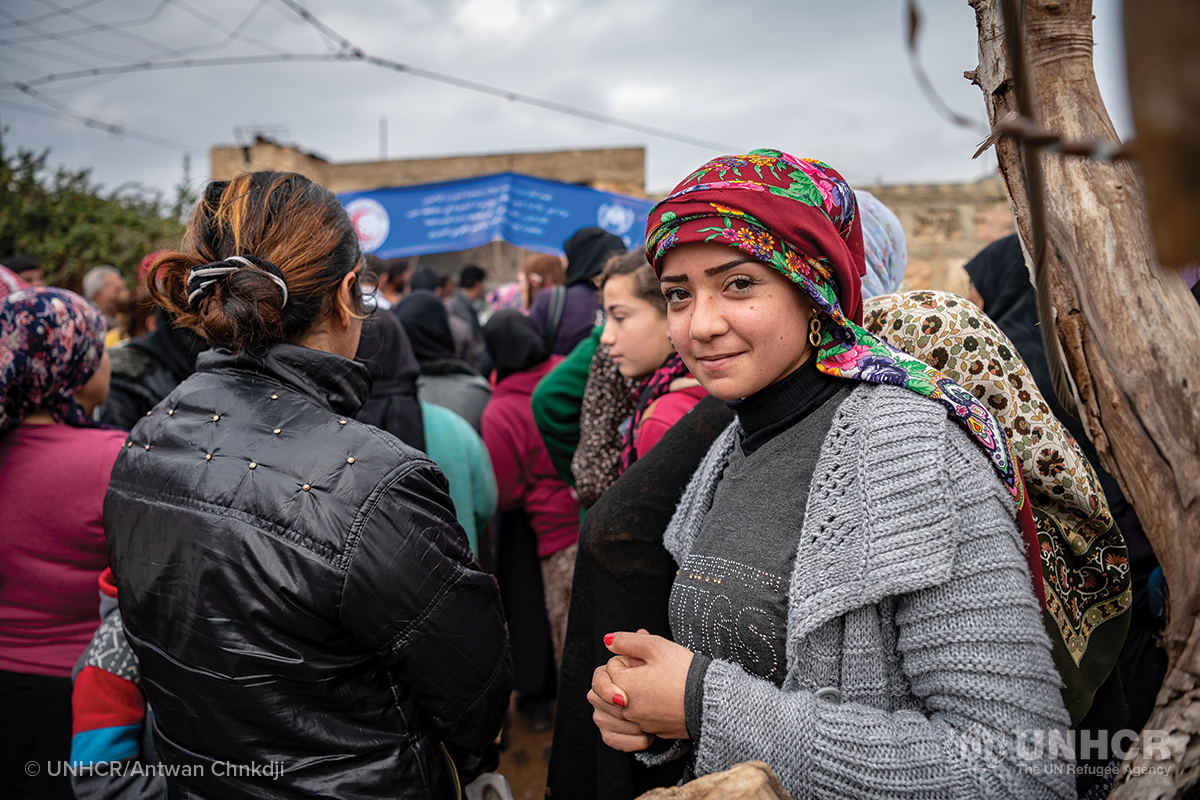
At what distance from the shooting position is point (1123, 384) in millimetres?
762

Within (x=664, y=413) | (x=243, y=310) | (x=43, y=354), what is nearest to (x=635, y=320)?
(x=664, y=413)

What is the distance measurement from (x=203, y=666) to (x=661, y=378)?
1419 millimetres

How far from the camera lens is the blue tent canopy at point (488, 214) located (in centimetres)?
940

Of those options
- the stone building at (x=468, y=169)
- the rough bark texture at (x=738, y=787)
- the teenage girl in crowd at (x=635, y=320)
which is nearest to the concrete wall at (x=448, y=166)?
the stone building at (x=468, y=169)

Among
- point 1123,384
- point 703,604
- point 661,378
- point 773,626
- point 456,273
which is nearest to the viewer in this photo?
point 1123,384

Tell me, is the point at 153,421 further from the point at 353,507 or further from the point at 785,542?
the point at 785,542

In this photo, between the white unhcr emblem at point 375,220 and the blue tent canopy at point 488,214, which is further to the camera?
the white unhcr emblem at point 375,220

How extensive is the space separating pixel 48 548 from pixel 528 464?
6.47 ft

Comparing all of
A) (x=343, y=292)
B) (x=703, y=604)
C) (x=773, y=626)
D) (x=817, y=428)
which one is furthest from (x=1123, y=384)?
(x=343, y=292)

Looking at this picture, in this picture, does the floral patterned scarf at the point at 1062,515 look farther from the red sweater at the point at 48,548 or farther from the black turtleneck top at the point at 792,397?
the red sweater at the point at 48,548

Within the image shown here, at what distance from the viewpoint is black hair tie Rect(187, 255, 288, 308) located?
4.49 ft

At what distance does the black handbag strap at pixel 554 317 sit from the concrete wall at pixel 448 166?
898 cm

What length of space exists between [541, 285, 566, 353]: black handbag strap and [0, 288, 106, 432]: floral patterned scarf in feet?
7.77

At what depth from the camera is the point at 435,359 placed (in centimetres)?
379
